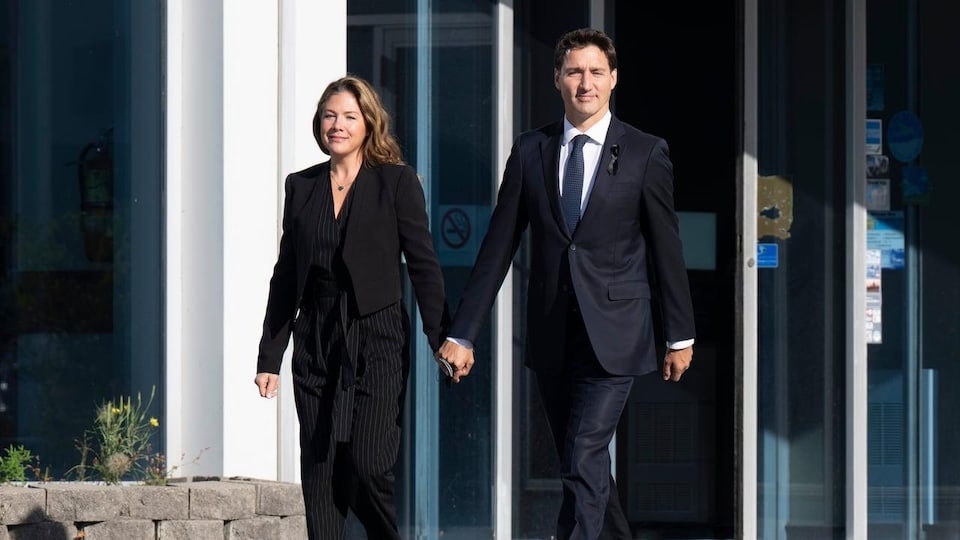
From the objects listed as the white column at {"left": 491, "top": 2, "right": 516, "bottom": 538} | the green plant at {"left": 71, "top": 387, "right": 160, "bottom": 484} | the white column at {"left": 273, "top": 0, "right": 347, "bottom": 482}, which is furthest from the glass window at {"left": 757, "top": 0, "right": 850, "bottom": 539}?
the green plant at {"left": 71, "top": 387, "right": 160, "bottom": 484}

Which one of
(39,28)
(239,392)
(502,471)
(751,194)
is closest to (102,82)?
(39,28)

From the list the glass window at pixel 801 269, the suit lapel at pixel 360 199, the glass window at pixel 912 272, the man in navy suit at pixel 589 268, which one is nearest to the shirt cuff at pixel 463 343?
the man in navy suit at pixel 589 268

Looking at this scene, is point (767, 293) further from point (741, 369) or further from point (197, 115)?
point (197, 115)

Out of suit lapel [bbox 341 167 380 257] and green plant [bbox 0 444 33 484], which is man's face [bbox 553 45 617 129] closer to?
suit lapel [bbox 341 167 380 257]

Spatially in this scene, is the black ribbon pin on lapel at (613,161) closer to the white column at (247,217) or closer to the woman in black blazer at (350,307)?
the woman in black blazer at (350,307)

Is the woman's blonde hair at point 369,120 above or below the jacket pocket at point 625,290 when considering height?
above

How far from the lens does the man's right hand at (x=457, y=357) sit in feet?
17.4

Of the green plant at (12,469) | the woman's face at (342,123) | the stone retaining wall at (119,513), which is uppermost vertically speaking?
the woman's face at (342,123)

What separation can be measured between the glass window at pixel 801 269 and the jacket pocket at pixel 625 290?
2.80 metres

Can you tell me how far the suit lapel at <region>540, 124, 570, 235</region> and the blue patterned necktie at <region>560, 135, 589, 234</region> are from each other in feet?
0.06

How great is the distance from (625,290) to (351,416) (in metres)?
0.91

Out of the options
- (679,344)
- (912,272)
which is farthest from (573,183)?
(912,272)

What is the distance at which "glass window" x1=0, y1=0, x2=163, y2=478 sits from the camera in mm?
7406

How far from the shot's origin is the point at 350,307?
5.29 metres
